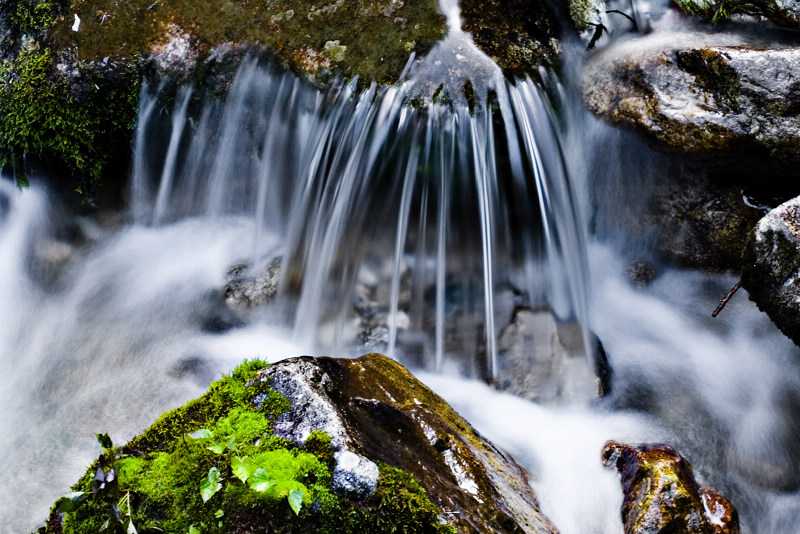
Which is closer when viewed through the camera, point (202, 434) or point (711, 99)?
point (202, 434)

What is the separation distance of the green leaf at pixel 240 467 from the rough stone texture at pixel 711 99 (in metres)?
4.04

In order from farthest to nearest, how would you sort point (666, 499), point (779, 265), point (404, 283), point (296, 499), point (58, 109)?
point (58, 109) → point (404, 283) → point (779, 265) → point (666, 499) → point (296, 499)

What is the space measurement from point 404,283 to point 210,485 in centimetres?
346

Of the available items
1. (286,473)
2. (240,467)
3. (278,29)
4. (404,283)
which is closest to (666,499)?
(286,473)

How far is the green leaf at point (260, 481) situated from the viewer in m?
1.89

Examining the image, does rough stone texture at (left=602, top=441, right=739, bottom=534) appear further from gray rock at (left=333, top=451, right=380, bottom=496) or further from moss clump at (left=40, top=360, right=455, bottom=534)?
gray rock at (left=333, top=451, right=380, bottom=496)

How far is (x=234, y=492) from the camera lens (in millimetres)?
1949

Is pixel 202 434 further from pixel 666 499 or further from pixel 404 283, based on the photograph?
pixel 404 283

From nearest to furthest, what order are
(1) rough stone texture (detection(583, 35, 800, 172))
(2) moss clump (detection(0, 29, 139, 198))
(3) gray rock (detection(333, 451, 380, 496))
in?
1. (3) gray rock (detection(333, 451, 380, 496))
2. (1) rough stone texture (detection(583, 35, 800, 172))
3. (2) moss clump (detection(0, 29, 139, 198))

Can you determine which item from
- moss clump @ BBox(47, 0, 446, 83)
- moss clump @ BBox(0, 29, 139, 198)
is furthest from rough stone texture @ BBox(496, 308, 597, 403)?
moss clump @ BBox(0, 29, 139, 198)

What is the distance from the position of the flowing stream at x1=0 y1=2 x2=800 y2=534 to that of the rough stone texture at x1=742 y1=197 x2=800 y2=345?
108 cm

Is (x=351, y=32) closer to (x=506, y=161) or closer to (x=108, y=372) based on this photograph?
(x=506, y=161)

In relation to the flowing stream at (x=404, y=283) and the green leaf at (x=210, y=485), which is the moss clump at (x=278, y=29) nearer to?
the flowing stream at (x=404, y=283)

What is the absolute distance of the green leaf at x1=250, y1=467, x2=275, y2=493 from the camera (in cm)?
189
